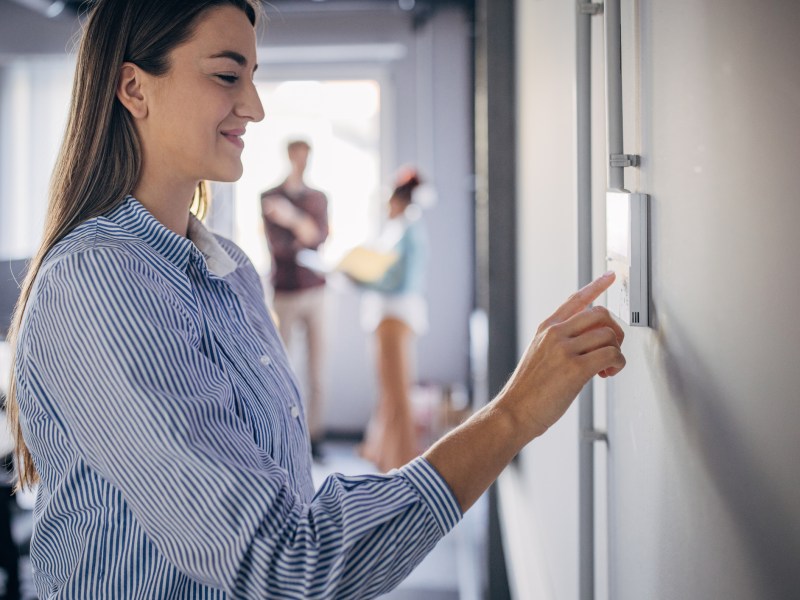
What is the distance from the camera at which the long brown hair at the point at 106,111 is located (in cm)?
102

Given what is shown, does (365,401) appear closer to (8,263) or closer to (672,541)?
(8,263)

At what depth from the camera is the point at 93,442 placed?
806mm

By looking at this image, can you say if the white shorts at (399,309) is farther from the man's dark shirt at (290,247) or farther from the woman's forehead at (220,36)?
the woman's forehead at (220,36)

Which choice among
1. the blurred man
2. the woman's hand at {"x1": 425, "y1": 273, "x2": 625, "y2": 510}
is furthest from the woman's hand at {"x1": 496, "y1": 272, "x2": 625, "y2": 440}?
the blurred man

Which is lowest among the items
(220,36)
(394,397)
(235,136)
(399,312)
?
(394,397)

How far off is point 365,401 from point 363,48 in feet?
7.96

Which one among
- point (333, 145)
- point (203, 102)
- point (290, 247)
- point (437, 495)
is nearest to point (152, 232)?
point (203, 102)

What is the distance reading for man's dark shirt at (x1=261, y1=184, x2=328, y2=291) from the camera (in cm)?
507

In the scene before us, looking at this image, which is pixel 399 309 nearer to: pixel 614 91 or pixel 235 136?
pixel 235 136

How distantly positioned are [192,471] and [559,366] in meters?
0.37

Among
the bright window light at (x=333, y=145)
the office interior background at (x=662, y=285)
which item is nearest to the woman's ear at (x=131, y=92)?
the office interior background at (x=662, y=285)

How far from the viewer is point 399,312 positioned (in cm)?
445

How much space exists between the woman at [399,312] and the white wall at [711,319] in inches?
127

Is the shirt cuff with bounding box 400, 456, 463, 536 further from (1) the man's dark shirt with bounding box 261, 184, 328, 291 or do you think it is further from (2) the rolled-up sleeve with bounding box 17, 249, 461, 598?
(1) the man's dark shirt with bounding box 261, 184, 328, 291
